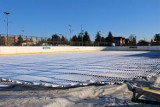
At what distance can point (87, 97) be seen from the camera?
565cm

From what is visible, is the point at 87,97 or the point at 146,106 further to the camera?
the point at 87,97

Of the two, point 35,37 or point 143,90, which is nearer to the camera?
point 143,90

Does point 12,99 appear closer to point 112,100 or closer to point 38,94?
point 38,94

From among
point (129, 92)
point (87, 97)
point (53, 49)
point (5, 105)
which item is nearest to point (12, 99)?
point (5, 105)

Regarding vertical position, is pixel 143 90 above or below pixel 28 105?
above

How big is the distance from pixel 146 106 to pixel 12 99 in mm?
2466

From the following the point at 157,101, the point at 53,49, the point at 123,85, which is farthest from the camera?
the point at 53,49

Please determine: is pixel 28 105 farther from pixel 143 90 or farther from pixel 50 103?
pixel 143 90

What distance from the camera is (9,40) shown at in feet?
98.4

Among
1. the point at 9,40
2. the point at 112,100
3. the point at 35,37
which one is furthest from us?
the point at 35,37

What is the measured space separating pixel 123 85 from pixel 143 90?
2198mm

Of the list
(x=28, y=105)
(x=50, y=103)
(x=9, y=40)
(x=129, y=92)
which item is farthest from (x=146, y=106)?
(x=9, y=40)

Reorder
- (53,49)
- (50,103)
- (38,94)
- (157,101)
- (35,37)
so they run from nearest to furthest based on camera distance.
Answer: (157,101) < (50,103) < (38,94) < (53,49) < (35,37)

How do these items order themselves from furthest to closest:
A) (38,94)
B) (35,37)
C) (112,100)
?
1. (35,37)
2. (38,94)
3. (112,100)
